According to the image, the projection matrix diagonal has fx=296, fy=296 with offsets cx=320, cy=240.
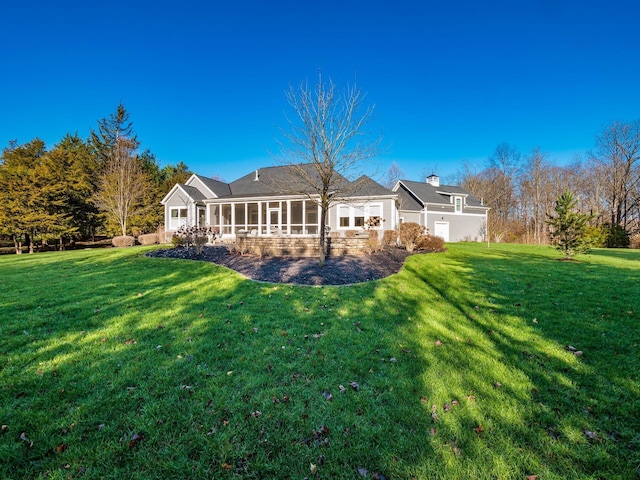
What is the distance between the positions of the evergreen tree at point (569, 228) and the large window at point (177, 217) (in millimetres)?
23277

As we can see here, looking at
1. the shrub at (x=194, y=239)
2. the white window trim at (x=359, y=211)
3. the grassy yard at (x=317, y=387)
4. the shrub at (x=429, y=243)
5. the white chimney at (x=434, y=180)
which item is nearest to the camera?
the grassy yard at (x=317, y=387)

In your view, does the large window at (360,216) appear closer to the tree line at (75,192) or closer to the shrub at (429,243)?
the shrub at (429,243)

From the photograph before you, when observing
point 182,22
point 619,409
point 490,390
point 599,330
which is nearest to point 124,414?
point 490,390

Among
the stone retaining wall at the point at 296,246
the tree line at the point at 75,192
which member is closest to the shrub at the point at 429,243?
the stone retaining wall at the point at 296,246

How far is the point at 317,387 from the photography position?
324 cm

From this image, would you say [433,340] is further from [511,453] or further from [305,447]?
[305,447]

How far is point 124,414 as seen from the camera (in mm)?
2719

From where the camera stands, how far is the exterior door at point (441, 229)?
95.7 feet

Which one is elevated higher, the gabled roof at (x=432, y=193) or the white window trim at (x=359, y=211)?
the gabled roof at (x=432, y=193)

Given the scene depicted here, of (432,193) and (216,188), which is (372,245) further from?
(432,193)

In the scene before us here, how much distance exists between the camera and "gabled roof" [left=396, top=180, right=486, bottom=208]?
28.7m

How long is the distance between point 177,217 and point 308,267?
1752 centimetres

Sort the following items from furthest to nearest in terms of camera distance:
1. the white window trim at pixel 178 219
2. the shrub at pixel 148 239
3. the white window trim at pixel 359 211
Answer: the white window trim at pixel 178 219 → the shrub at pixel 148 239 → the white window trim at pixel 359 211

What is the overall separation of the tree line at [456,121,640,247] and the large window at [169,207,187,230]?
25445mm
